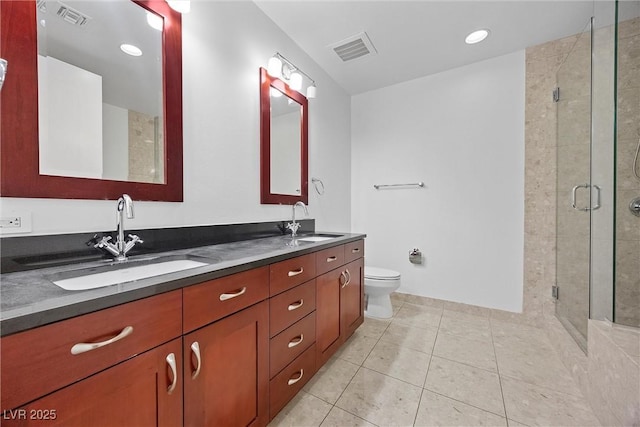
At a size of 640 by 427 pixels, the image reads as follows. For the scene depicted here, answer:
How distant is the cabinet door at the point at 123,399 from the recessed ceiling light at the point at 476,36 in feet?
9.28

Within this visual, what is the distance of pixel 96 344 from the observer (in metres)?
0.57

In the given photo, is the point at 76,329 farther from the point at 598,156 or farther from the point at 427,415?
the point at 598,156

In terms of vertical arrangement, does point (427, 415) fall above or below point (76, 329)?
below

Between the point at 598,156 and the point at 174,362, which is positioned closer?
the point at 174,362

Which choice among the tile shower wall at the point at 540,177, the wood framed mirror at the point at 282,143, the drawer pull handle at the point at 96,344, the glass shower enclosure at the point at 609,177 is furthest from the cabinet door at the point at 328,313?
the tile shower wall at the point at 540,177

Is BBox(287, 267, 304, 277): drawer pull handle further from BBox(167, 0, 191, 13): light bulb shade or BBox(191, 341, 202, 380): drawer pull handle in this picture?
BBox(167, 0, 191, 13): light bulb shade

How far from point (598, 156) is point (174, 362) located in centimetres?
244

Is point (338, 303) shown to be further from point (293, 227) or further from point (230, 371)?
point (230, 371)

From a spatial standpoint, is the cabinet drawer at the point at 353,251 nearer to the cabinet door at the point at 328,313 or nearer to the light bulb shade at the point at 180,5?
the cabinet door at the point at 328,313

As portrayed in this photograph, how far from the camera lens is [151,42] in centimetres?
121

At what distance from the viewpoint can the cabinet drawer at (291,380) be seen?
3.71 ft

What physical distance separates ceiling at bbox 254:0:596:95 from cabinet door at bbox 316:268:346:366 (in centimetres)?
185

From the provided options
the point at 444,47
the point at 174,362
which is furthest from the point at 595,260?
the point at 174,362

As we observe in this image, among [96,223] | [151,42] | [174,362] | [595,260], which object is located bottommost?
[174,362]
